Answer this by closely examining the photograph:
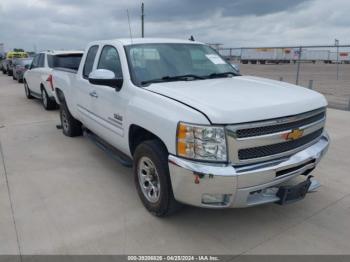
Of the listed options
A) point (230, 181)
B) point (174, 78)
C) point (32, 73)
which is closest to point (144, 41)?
point (174, 78)

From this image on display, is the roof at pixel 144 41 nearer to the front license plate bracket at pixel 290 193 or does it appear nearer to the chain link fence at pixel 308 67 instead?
the front license plate bracket at pixel 290 193

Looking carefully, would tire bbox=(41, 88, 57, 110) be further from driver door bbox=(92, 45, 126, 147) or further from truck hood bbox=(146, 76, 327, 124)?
truck hood bbox=(146, 76, 327, 124)

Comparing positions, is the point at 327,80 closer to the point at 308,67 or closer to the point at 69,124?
the point at 308,67

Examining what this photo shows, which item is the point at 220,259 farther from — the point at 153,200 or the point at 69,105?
the point at 69,105

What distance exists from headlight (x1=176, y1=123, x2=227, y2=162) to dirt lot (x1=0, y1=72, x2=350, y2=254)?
0.91 m

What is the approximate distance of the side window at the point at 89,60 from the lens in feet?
16.7

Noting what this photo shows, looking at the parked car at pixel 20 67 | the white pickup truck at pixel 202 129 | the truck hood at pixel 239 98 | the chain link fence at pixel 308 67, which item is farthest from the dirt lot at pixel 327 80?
the parked car at pixel 20 67

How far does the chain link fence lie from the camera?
41.0 ft

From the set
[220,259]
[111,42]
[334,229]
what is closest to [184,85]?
[111,42]

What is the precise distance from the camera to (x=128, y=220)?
3553 millimetres

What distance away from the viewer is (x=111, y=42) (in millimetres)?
4516

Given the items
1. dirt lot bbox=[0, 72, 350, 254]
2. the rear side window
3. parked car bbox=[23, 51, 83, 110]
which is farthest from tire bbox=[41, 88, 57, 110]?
dirt lot bbox=[0, 72, 350, 254]

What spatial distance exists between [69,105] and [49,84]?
350cm

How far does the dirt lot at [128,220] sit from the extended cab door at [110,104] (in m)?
0.71
